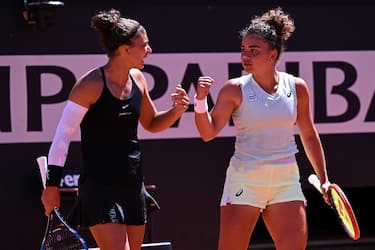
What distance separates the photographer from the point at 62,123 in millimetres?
4633

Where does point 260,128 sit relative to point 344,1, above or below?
below

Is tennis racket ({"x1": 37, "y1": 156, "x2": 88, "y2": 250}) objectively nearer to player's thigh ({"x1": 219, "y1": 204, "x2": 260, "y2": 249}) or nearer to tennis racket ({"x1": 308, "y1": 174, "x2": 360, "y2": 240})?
player's thigh ({"x1": 219, "y1": 204, "x2": 260, "y2": 249})

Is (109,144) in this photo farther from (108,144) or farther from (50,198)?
(50,198)

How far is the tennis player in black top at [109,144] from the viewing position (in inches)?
179

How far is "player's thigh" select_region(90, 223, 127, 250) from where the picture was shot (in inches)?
177

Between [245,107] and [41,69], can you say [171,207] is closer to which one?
[41,69]

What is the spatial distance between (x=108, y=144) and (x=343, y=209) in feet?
4.49

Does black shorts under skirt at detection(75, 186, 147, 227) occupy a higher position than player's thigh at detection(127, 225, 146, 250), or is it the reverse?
black shorts under skirt at detection(75, 186, 147, 227)

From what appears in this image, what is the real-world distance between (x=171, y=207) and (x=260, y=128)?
2.07 meters

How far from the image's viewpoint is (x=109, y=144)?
15.1 ft

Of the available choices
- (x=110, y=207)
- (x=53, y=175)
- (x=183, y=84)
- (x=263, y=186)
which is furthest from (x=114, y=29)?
(x=183, y=84)

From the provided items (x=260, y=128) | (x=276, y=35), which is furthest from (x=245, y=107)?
(x=276, y=35)

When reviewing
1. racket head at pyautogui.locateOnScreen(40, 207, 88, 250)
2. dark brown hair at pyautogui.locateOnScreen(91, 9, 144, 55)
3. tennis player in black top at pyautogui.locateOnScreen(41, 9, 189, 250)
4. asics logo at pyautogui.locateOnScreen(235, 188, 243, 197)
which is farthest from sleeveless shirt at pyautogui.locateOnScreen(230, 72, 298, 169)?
racket head at pyautogui.locateOnScreen(40, 207, 88, 250)

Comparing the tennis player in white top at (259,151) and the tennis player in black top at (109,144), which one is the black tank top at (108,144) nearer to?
the tennis player in black top at (109,144)
